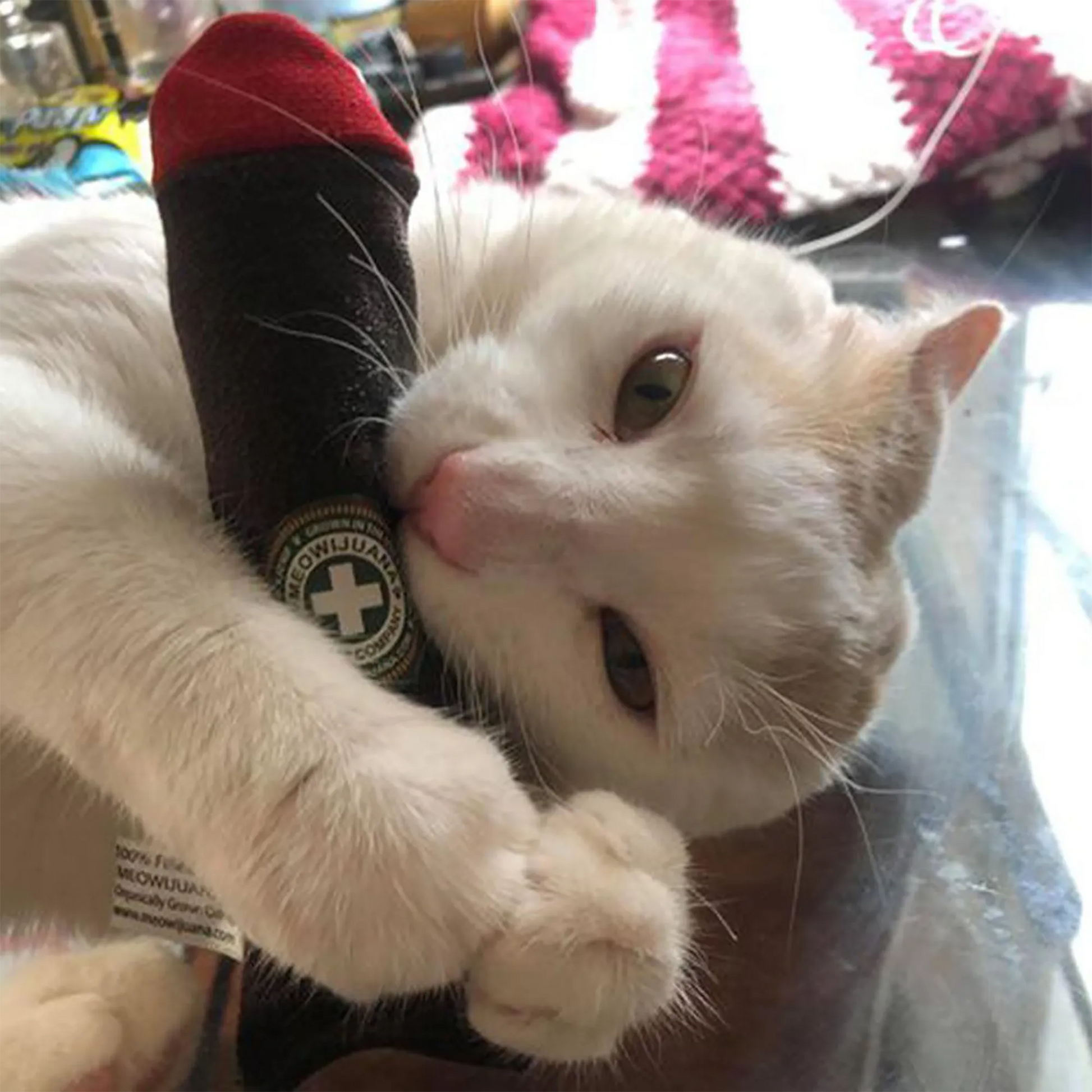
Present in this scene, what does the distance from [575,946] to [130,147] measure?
1490 mm

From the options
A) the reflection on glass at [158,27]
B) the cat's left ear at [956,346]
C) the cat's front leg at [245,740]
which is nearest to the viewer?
the cat's front leg at [245,740]

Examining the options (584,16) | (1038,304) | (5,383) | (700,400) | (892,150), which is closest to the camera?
(5,383)

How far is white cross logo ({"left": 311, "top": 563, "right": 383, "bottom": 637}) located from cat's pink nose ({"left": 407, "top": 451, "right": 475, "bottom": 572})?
6cm

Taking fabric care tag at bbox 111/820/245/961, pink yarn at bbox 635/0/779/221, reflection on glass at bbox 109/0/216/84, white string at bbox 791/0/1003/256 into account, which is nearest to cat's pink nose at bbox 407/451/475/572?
fabric care tag at bbox 111/820/245/961

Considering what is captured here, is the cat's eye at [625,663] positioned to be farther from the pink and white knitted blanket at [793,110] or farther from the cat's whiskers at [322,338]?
the pink and white knitted blanket at [793,110]

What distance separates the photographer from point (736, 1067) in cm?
83

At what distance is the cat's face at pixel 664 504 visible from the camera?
2.61 feet

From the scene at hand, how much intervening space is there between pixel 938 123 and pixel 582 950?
1404 mm

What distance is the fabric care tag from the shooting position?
78cm

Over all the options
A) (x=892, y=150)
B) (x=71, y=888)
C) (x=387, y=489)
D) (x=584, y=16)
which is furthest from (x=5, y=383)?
(x=584, y=16)

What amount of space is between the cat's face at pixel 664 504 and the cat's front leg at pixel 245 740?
0.15 meters

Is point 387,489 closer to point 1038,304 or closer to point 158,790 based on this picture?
point 158,790

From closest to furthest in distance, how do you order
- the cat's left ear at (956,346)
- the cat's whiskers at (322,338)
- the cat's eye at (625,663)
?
the cat's whiskers at (322,338), the cat's eye at (625,663), the cat's left ear at (956,346)

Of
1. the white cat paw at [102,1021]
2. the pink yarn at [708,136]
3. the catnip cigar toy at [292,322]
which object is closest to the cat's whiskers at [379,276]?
the catnip cigar toy at [292,322]
